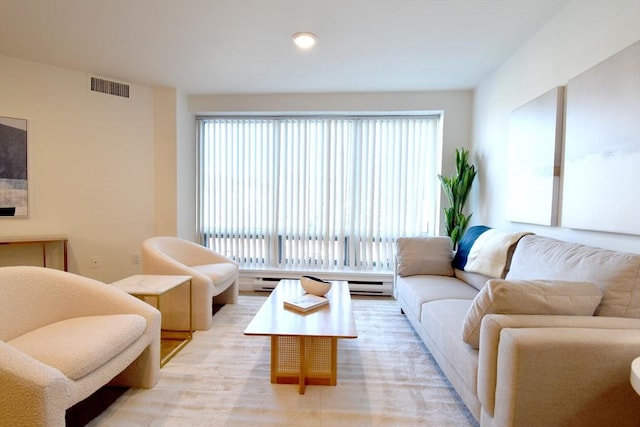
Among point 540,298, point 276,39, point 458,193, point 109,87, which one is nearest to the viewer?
A: point 540,298

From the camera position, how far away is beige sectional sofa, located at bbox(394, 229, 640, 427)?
1089 mm

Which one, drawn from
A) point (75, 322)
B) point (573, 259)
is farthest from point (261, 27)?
point (573, 259)

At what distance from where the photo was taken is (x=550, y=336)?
1.10m

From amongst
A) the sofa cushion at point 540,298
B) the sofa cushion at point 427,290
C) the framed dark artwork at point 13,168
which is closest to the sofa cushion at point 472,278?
the sofa cushion at point 427,290

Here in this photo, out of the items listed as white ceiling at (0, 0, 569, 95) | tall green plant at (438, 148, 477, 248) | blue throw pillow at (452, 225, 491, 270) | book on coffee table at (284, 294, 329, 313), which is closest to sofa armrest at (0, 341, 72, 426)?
book on coffee table at (284, 294, 329, 313)

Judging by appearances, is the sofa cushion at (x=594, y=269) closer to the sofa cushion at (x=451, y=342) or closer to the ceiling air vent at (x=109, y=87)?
the sofa cushion at (x=451, y=342)

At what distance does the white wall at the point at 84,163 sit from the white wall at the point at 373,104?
2.85ft

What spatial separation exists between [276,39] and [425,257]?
2341 millimetres

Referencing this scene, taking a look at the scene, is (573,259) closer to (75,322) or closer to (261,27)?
(261,27)

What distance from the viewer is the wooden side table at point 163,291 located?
202 centimetres

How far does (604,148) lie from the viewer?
1623 mm

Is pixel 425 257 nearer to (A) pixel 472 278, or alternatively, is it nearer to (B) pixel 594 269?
(A) pixel 472 278

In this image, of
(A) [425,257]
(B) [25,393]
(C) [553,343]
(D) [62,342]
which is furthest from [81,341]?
(A) [425,257]

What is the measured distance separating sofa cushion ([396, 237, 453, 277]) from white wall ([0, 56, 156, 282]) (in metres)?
2.99
